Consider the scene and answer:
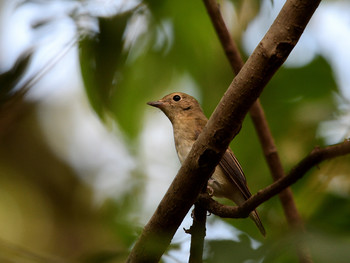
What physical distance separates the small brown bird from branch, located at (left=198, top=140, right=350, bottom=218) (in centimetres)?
93

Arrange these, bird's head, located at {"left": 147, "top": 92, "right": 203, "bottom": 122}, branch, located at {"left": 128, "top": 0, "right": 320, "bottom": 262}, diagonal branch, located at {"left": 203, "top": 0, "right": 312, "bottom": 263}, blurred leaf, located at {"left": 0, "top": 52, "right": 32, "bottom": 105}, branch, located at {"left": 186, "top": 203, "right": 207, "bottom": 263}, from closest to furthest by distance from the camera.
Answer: blurred leaf, located at {"left": 0, "top": 52, "right": 32, "bottom": 105} < branch, located at {"left": 128, "top": 0, "right": 320, "bottom": 262} < branch, located at {"left": 186, "top": 203, "right": 207, "bottom": 263} < diagonal branch, located at {"left": 203, "top": 0, "right": 312, "bottom": 263} < bird's head, located at {"left": 147, "top": 92, "right": 203, "bottom": 122}

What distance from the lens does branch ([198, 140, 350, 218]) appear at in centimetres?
138

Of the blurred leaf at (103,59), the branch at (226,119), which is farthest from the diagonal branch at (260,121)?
the blurred leaf at (103,59)

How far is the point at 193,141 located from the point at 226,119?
7.92 ft

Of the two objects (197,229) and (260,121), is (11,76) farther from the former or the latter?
(260,121)

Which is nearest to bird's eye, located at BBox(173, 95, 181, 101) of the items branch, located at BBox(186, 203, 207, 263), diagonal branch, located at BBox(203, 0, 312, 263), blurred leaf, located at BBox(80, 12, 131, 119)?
diagonal branch, located at BBox(203, 0, 312, 263)

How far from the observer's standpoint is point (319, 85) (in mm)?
2871

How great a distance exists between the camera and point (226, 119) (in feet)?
7.07

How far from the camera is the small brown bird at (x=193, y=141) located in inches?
159

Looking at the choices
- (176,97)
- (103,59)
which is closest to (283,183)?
(103,59)

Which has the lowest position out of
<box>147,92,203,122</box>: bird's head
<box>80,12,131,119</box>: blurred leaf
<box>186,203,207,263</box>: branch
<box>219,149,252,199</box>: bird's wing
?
<box>186,203,207,263</box>: branch

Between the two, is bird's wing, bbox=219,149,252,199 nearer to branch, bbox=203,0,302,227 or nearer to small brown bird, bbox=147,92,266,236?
small brown bird, bbox=147,92,266,236

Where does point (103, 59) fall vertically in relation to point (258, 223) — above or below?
above

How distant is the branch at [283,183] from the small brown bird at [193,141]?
0.93 metres
